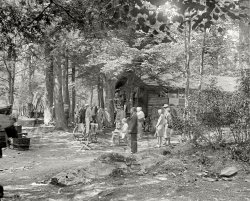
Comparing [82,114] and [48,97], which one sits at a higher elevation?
[48,97]

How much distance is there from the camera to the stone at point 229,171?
914 cm

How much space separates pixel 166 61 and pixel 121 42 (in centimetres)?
326

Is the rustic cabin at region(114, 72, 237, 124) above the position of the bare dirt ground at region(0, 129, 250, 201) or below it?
above

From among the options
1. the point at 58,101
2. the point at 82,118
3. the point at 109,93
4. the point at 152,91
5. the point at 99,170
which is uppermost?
the point at 152,91

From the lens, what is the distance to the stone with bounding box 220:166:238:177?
9.14 metres

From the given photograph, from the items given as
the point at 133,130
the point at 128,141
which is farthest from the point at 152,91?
the point at 133,130

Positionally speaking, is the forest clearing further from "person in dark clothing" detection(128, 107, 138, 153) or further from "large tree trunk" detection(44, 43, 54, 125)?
"large tree trunk" detection(44, 43, 54, 125)

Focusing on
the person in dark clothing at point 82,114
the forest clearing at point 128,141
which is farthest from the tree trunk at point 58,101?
the person in dark clothing at point 82,114

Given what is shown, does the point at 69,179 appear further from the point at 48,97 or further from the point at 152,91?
the point at 152,91

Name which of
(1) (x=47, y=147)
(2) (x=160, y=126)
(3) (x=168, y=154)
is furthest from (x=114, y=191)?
(1) (x=47, y=147)

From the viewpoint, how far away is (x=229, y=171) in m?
9.22

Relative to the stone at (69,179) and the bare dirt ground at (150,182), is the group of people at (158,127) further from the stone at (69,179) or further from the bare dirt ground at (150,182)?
the stone at (69,179)

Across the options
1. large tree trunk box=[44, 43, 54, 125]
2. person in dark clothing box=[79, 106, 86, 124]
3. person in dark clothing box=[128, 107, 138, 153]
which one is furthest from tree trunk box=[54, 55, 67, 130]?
person in dark clothing box=[128, 107, 138, 153]

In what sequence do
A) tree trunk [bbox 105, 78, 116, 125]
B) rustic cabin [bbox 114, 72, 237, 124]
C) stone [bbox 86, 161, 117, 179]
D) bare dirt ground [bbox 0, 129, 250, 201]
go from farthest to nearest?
tree trunk [bbox 105, 78, 116, 125]
rustic cabin [bbox 114, 72, 237, 124]
stone [bbox 86, 161, 117, 179]
bare dirt ground [bbox 0, 129, 250, 201]
